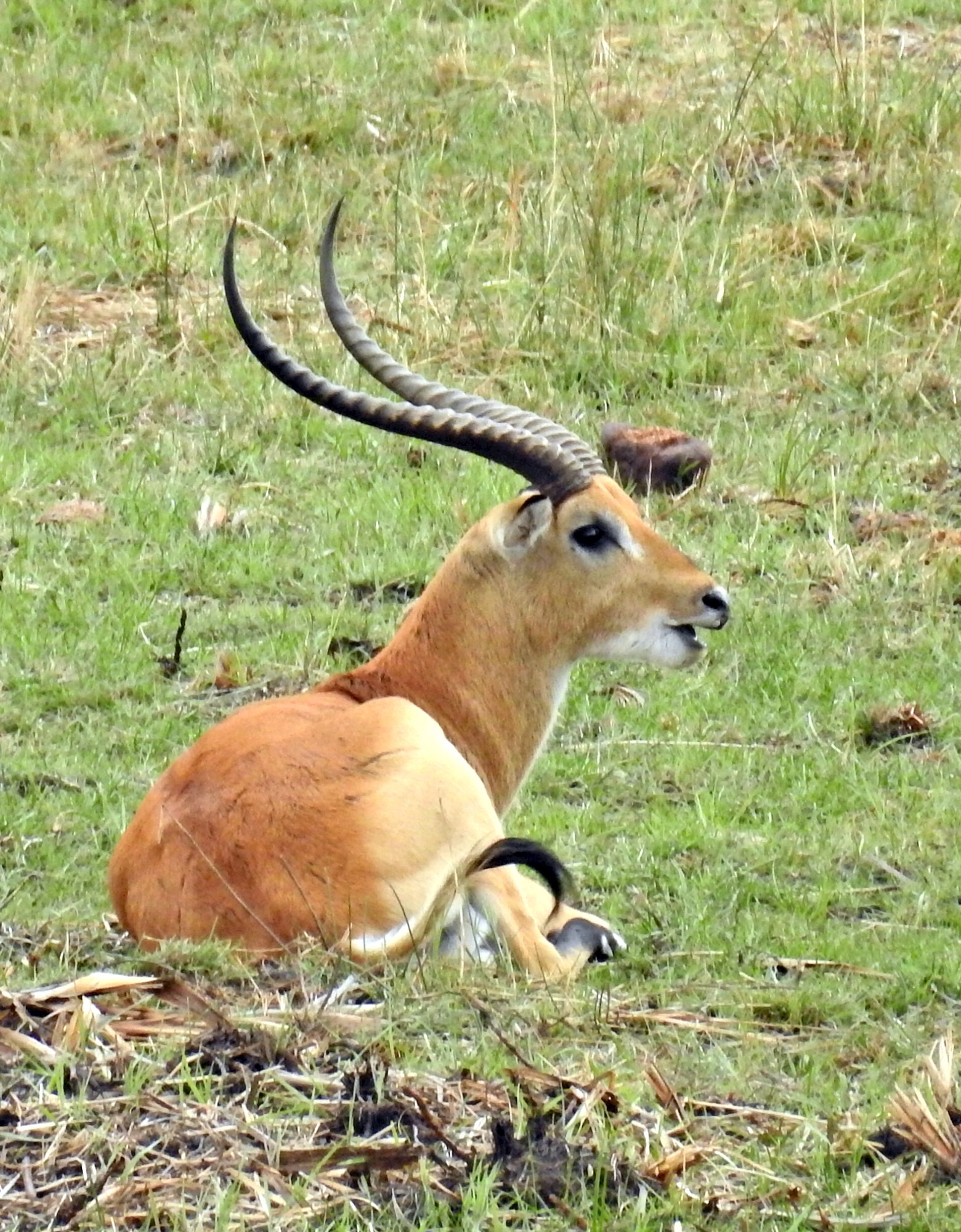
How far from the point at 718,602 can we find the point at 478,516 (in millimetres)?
2164

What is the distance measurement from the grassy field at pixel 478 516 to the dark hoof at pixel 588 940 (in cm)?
6

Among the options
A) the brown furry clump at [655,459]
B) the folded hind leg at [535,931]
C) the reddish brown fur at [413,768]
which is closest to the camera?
the reddish brown fur at [413,768]

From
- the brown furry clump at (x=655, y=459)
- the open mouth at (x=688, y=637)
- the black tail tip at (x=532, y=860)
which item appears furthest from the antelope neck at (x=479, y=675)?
the brown furry clump at (x=655, y=459)

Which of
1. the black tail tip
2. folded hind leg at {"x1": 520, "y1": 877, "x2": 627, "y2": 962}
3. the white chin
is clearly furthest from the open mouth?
the black tail tip

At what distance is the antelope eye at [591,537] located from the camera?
18.0ft

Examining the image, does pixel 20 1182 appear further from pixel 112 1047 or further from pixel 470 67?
pixel 470 67

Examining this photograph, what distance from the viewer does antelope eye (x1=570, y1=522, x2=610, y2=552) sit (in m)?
5.48

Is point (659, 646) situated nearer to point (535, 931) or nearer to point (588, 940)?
point (588, 940)

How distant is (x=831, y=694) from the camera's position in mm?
6344

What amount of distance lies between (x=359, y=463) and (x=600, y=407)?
105cm

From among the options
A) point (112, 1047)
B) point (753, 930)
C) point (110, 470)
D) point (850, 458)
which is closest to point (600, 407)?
point (850, 458)

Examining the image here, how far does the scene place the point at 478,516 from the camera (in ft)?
24.7

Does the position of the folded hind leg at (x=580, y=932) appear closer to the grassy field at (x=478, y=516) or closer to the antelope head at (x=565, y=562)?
the grassy field at (x=478, y=516)

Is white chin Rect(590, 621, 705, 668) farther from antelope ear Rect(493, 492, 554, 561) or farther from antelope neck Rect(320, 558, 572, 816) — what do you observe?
antelope ear Rect(493, 492, 554, 561)
